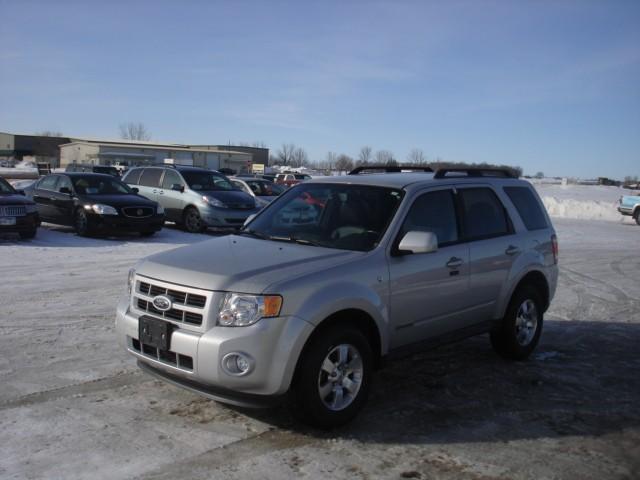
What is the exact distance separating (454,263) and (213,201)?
11600mm

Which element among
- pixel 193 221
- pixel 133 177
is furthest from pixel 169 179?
pixel 193 221

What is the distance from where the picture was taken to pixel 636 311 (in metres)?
8.93

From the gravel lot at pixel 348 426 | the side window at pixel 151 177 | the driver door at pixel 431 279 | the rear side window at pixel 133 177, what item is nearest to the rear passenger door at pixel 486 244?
the driver door at pixel 431 279

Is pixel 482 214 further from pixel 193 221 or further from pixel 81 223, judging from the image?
pixel 193 221

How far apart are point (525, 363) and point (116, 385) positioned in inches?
157

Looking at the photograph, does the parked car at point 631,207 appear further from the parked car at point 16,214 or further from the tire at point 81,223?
the parked car at point 16,214

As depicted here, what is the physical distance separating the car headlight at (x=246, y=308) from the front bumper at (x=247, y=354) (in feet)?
0.14

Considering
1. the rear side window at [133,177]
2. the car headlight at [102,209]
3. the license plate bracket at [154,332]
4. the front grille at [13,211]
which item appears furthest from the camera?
the rear side window at [133,177]

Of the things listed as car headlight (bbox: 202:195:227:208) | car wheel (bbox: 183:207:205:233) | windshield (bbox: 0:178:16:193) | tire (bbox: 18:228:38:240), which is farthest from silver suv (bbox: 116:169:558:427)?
car wheel (bbox: 183:207:205:233)

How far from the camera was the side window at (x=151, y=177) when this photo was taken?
17578 mm

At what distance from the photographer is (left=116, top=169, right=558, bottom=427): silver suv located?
13.5 ft

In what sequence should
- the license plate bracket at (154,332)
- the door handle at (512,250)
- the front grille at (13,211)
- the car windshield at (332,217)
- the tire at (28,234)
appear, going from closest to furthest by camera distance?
the license plate bracket at (154,332) < the car windshield at (332,217) < the door handle at (512,250) < the front grille at (13,211) < the tire at (28,234)

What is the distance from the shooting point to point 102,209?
1406 cm

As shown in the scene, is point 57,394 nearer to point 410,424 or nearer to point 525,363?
point 410,424
